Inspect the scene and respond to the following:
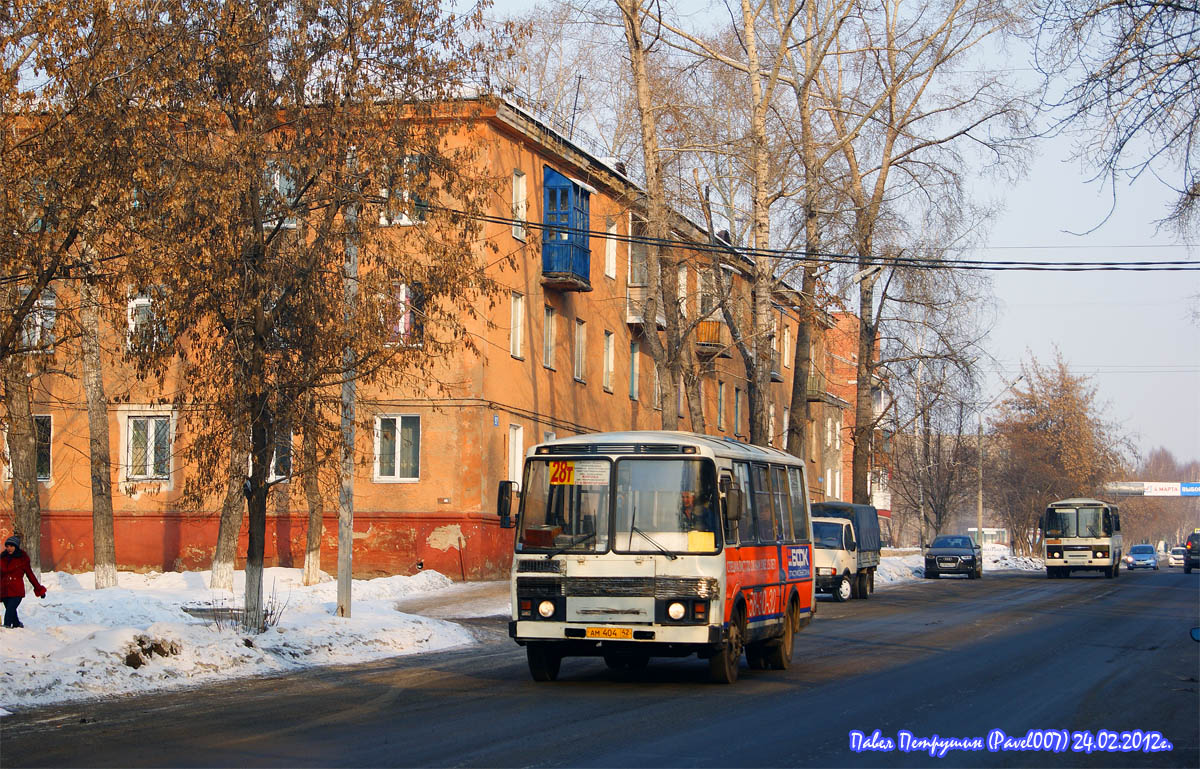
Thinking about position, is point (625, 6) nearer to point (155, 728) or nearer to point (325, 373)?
point (325, 373)

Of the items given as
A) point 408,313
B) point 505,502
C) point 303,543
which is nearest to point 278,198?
point 408,313

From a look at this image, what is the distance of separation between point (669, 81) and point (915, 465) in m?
43.5

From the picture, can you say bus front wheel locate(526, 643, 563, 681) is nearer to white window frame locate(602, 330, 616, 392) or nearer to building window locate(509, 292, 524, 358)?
building window locate(509, 292, 524, 358)

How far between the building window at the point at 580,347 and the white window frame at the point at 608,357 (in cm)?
220

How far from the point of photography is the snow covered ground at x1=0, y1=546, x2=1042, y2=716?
14.2 m

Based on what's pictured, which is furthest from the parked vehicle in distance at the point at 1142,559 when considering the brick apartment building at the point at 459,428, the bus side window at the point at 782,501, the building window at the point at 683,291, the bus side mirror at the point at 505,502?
the bus side mirror at the point at 505,502

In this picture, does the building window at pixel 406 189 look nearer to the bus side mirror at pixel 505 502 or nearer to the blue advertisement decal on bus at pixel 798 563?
the bus side mirror at pixel 505 502

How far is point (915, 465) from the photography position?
7312 cm

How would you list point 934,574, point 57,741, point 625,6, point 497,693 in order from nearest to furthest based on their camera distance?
point 57,741, point 497,693, point 625,6, point 934,574

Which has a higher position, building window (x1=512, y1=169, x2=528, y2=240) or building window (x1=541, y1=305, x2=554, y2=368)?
building window (x1=512, y1=169, x2=528, y2=240)

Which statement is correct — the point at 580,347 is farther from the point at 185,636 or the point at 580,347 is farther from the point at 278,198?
the point at 185,636

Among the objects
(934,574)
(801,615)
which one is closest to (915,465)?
(934,574)

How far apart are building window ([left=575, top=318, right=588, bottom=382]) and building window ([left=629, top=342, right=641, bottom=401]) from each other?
4.82 metres

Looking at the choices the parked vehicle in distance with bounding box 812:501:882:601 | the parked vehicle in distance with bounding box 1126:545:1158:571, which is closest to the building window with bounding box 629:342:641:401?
the parked vehicle in distance with bounding box 812:501:882:601
